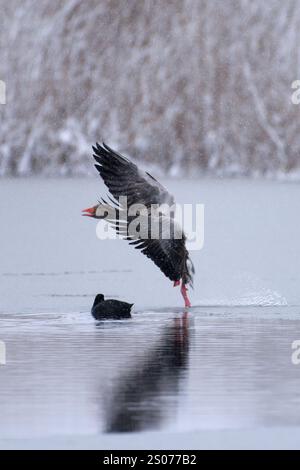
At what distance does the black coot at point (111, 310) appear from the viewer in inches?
525

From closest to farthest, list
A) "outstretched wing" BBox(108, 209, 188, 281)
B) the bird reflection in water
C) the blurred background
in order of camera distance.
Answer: the bird reflection in water < "outstretched wing" BBox(108, 209, 188, 281) < the blurred background

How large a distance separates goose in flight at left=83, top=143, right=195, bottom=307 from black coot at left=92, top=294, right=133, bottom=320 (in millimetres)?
1136

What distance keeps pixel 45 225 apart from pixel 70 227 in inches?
23.3

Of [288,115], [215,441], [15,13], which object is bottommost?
[215,441]

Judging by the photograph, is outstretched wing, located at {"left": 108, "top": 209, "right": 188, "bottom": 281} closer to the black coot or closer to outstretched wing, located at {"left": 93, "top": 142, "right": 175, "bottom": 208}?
outstretched wing, located at {"left": 93, "top": 142, "right": 175, "bottom": 208}

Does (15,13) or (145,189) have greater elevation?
(15,13)

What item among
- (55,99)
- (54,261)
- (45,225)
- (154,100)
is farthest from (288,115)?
(54,261)

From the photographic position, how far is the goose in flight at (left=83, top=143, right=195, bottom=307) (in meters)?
14.2

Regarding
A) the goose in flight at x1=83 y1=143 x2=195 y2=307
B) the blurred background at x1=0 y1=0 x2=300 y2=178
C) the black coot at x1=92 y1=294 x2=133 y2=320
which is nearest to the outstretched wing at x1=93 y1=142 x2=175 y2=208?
the goose in flight at x1=83 y1=143 x2=195 y2=307

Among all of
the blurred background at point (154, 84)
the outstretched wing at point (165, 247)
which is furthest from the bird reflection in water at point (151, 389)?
the blurred background at point (154, 84)

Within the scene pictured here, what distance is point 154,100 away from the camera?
6725 centimetres

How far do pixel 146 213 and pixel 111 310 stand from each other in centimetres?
140

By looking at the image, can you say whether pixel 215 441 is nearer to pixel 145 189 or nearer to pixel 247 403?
pixel 247 403

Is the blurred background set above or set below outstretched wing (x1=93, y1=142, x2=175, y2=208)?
above
